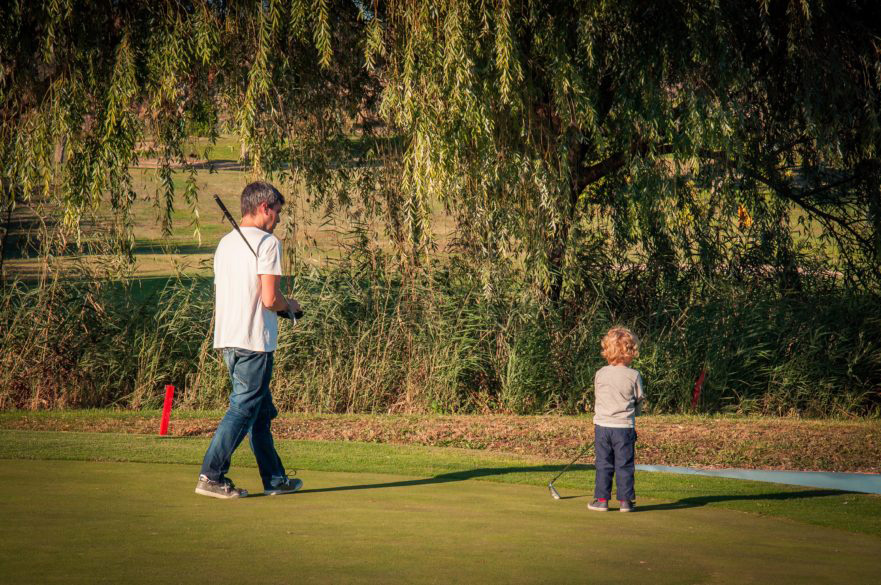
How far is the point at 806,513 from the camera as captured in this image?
6863 millimetres

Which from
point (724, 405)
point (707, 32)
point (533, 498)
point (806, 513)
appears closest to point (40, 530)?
point (533, 498)

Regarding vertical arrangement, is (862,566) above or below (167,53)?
below

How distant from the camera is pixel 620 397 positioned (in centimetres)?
686

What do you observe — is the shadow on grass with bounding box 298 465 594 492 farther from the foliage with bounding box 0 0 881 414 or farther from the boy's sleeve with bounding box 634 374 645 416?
the foliage with bounding box 0 0 881 414

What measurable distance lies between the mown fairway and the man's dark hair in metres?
1.83

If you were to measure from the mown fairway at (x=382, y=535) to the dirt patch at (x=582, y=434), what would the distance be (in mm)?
2326

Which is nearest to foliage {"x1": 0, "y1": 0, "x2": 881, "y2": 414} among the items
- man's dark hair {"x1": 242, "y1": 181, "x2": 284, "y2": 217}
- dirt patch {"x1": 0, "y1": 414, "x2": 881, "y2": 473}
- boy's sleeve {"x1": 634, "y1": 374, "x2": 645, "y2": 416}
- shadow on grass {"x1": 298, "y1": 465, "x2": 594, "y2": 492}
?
dirt patch {"x1": 0, "y1": 414, "x2": 881, "y2": 473}

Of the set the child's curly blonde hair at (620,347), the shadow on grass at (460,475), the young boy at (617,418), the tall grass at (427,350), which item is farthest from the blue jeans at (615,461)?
the tall grass at (427,350)

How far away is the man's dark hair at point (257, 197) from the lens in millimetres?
6746

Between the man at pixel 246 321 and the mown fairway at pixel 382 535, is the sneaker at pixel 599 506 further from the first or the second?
the man at pixel 246 321

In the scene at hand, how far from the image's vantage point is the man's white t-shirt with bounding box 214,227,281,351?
6.55m

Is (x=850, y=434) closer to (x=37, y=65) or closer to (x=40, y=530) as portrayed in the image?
(x=40, y=530)

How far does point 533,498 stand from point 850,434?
5872 millimetres

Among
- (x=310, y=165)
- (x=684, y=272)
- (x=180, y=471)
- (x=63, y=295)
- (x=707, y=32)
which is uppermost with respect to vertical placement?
(x=707, y=32)
